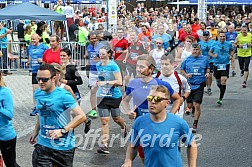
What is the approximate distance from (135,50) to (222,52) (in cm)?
230

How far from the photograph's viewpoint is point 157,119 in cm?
486

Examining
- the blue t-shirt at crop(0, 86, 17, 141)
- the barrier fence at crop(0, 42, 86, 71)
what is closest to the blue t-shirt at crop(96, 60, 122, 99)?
the blue t-shirt at crop(0, 86, 17, 141)

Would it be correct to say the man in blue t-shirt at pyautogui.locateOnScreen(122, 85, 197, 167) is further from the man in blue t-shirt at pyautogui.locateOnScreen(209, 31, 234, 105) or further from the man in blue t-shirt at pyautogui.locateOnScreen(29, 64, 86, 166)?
the man in blue t-shirt at pyautogui.locateOnScreen(209, 31, 234, 105)

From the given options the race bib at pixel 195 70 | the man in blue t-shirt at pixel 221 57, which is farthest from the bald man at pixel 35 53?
the man in blue t-shirt at pixel 221 57

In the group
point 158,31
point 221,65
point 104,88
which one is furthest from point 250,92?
point 104,88

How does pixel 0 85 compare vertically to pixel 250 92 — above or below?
above

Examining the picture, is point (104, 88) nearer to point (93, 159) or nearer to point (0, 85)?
point (93, 159)

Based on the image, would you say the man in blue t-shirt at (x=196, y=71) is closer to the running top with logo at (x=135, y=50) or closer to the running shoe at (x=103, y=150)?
the running shoe at (x=103, y=150)

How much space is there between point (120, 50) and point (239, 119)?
4218mm

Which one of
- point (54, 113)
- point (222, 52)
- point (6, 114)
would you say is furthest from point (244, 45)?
point (54, 113)

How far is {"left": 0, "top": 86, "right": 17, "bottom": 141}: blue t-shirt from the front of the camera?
20.1 ft

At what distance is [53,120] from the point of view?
5664mm

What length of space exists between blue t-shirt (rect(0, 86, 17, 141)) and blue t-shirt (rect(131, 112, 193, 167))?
1.87 m

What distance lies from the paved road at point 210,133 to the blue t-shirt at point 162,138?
9.62ft
